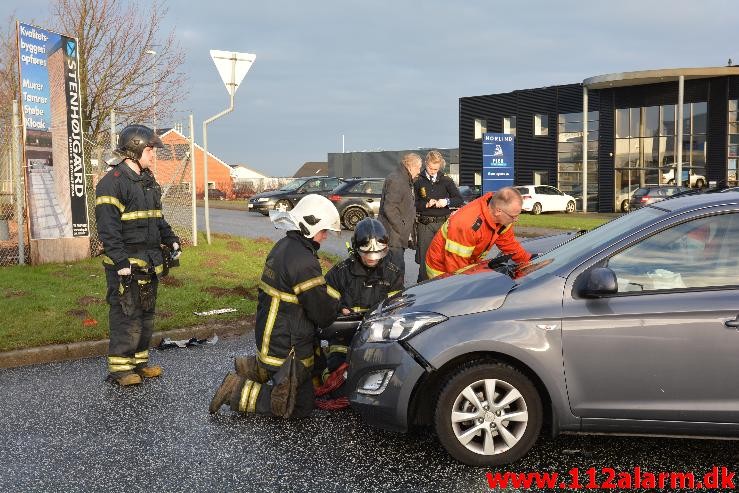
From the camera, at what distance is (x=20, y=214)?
1116 centimetres

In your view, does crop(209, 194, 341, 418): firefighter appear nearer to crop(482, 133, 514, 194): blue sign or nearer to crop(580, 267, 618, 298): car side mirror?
crop(580, 267, 618, 298): car side mirror

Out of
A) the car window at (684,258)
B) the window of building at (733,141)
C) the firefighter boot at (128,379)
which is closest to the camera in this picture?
the car window at (684,258)

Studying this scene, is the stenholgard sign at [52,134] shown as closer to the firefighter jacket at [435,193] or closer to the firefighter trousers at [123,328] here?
the firefighter trousers at [123,328]

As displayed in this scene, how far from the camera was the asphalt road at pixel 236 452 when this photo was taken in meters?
4.00

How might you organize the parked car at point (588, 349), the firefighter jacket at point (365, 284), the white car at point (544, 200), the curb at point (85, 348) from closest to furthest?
the parked car at point (588, 349) < the firefighter jacket at point (365, 284) < the curb at point (85, 348) < the white car at point (544, 200)

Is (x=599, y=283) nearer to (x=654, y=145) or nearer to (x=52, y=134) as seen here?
(x=52, y=134)

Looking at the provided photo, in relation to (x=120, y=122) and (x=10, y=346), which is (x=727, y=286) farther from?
(x=120, y=122)

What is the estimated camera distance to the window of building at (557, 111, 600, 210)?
41250 mm

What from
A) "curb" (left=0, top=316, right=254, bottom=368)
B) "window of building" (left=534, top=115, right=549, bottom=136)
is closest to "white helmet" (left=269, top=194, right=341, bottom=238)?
"curb" (left=0, top=316, right=254, bottom=368)

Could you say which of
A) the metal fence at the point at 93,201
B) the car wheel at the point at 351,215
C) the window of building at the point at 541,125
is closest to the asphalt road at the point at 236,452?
the metal fence at the point at 93,201

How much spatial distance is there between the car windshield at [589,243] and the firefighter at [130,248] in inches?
124

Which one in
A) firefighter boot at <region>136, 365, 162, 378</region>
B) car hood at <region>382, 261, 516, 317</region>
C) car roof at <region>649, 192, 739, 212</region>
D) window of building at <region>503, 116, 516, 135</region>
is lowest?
firefighter boot at <region>136, 365, 162, 378</region>

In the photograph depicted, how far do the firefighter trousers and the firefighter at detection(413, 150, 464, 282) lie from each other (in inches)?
126

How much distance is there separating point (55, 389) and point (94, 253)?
23.3 ft
